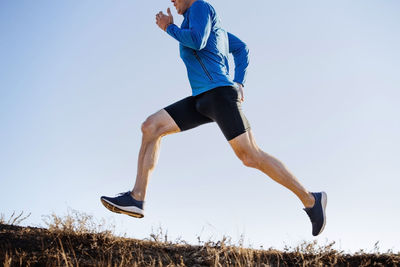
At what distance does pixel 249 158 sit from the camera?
3.53 metres

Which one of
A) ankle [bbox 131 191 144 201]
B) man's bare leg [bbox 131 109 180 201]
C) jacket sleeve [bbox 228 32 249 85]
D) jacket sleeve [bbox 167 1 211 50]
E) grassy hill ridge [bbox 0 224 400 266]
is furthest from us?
jacket sleeve [bbox 228 32 249 85]

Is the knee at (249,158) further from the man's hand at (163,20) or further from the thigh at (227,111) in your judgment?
the man's hand at (163,20)

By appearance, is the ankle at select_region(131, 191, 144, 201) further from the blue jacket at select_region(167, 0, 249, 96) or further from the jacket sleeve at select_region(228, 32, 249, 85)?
the jacket sleeve at select_region(228, 32, 249, 85)

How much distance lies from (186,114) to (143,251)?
1.29 metres

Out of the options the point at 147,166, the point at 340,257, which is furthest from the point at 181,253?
the point at 340,257

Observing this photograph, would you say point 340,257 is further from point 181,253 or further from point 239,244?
point 181,253

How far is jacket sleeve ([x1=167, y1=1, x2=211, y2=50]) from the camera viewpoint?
3467mm

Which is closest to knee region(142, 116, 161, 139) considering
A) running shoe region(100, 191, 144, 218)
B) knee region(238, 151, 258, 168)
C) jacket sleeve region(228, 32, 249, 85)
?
running shoe region(100, 191, 144, 218)

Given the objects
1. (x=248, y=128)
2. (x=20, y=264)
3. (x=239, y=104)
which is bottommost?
(x=20, y=264)

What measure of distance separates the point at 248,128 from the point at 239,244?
3.37ft

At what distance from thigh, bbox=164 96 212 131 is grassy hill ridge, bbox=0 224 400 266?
112cm

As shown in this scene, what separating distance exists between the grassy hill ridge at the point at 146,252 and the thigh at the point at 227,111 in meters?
1.00

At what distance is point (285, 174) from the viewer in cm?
357

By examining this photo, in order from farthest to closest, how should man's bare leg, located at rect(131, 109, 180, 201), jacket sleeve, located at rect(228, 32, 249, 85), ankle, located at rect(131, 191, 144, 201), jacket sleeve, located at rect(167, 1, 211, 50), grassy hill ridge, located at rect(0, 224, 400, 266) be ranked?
jacket sleeve, located at rect(228, 32, 249, 85)
man's bare leg, located at rect(131, 109, 180, 201)
ankle, located at rect(131, 191, 144, 201)
jacket sleeve, located at rect(167, 1, 211, 50)
grassy hill ridge, located at rect(0, 224, 400, 266)
